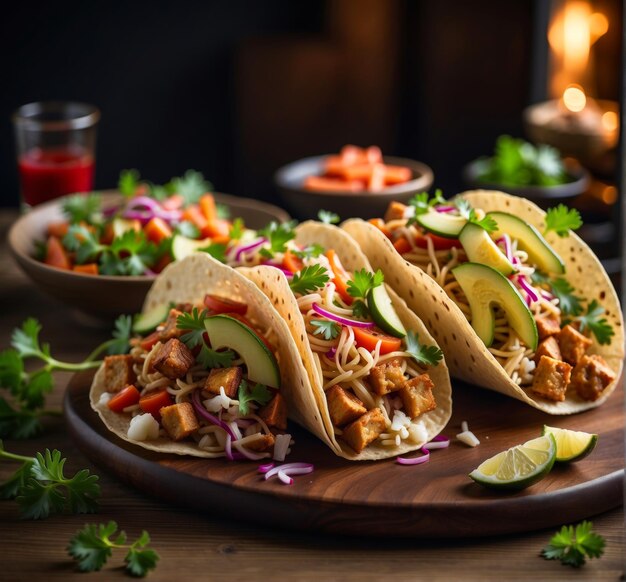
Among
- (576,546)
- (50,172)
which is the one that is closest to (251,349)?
(576,546)

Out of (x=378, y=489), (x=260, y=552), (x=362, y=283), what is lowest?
(x=260, y=552)

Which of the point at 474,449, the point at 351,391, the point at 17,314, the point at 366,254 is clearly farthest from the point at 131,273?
the point at 474,449

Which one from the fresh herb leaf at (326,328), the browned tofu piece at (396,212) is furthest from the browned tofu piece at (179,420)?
the browned tofu piece at (396,212)

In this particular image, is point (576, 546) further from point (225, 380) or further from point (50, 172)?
point (50, 172)

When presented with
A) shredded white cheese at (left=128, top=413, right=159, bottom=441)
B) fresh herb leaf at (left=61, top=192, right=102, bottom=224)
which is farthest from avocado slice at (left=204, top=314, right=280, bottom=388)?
fresh herb leaf at (left=61, top=192, right=102, bottom=224)

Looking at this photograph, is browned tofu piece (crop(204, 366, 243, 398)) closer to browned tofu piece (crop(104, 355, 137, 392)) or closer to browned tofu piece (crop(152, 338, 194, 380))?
browned tofu piece (crop(152, 338, 194, 380))

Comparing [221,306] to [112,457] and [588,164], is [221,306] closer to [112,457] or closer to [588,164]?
[112,457]

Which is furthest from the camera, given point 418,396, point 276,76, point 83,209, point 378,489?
point 276,76

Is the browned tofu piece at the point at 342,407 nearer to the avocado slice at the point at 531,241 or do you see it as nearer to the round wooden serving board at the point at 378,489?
the round wooden serving board at the point at 378,489
